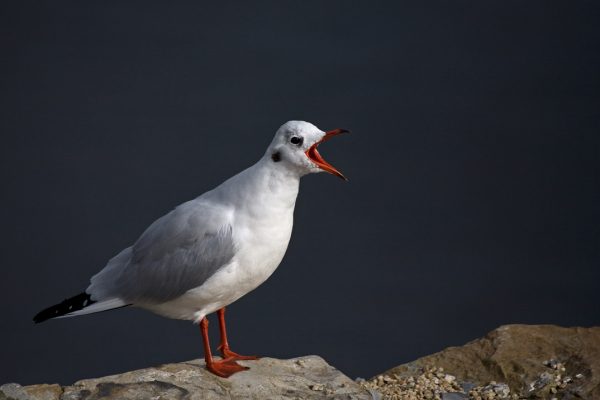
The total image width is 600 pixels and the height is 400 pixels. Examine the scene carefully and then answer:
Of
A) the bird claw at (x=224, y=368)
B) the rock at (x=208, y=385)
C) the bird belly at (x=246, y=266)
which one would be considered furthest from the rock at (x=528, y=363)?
the bird belly at (x=246, y=266)

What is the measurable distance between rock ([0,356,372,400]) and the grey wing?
47 centimetres

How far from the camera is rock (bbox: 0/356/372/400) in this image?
15.9 ft

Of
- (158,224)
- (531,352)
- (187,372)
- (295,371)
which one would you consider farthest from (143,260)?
(531,352)

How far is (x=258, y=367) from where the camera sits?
541 centimetres

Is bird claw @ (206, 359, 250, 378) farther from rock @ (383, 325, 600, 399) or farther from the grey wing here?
rock @ (383, 325, 600, 399)

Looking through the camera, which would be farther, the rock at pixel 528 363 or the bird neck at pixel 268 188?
the rock at pixel 528 363

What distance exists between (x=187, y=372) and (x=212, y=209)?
97 cm

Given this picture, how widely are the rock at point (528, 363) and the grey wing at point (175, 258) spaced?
1.84 meters

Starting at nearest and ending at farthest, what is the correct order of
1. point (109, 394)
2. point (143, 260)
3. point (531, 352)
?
point (109, 394), point (143, 260), point (531, 352)

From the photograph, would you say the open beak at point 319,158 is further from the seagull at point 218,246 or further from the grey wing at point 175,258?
the grey wing at point 175,258

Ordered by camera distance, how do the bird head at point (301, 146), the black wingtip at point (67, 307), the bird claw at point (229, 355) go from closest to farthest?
the bird head at point (301, 146)
the black wingtip at point (67, 307)
the bird claw at point (229, 355)

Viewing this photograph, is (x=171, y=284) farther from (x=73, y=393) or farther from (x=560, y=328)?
(x=560, y=328)

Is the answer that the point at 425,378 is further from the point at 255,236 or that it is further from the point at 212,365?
the point at 255,236

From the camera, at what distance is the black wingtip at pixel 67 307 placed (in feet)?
16.8
